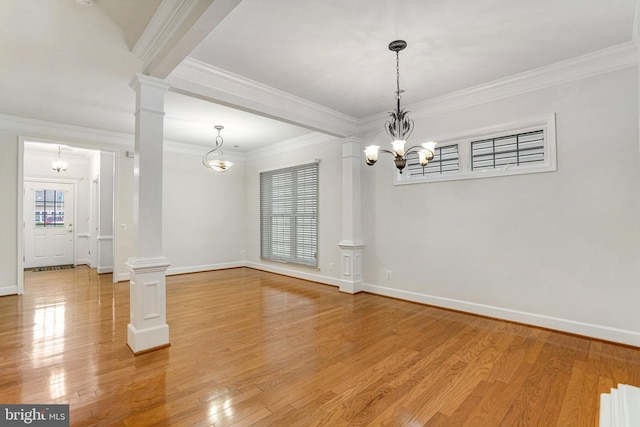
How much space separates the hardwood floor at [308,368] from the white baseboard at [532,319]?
13 centimetres

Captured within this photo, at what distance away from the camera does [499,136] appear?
3777mm

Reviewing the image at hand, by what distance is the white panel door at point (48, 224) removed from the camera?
24.9 ft

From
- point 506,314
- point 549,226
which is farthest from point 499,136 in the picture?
point 506,314

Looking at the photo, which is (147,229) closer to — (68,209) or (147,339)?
(147,339)

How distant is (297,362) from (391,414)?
97cm

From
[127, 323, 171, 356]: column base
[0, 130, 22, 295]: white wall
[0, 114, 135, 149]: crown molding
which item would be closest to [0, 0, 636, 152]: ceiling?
[0, 114, 135, 149]: crown molding

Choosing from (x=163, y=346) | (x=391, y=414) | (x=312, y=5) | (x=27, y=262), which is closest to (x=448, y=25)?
(x=312, y=5)

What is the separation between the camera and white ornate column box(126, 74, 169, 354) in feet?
9.36

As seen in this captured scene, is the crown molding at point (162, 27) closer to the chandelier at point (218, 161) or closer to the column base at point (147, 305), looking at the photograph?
the column base at point (147, 305)

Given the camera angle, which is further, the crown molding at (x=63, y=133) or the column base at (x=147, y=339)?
the crown molding at (x=63, y=133)

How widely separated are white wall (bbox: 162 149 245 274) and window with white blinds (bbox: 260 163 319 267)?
78 centimetres

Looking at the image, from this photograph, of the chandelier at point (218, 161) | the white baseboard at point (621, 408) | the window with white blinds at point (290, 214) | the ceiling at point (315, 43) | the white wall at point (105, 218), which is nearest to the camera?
the white baseboard at point (621, 408)

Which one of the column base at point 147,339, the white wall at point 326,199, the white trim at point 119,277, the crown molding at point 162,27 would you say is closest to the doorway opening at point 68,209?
the white trim at point 119,277

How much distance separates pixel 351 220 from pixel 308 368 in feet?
9.34
